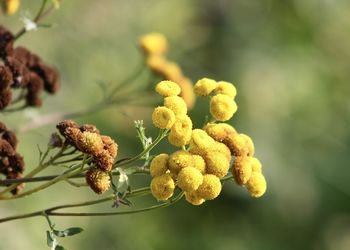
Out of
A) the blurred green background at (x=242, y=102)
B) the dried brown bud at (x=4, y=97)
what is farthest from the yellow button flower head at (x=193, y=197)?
the blurred green background at (x=242, y=102)

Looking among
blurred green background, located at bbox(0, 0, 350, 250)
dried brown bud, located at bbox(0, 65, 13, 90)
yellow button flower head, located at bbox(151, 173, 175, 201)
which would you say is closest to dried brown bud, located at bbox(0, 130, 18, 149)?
dried brown bud, located at bbox(0, 65, 13, 90)

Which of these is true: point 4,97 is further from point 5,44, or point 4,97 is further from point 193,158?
point 193,158

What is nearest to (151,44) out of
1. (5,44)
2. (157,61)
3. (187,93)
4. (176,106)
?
(157,61)

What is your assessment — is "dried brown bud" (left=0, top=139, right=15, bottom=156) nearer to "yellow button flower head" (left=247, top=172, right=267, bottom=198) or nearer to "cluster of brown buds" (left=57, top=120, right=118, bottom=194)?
"cluster of brown buds" (left=57, top=120, right=118, bottom=194)

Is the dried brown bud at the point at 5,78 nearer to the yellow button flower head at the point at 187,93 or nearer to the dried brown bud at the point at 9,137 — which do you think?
the dried brown bud at the point at 9,137

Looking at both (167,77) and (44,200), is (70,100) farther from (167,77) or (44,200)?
(167,77)

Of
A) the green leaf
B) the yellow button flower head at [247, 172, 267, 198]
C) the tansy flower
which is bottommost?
the green leaf
